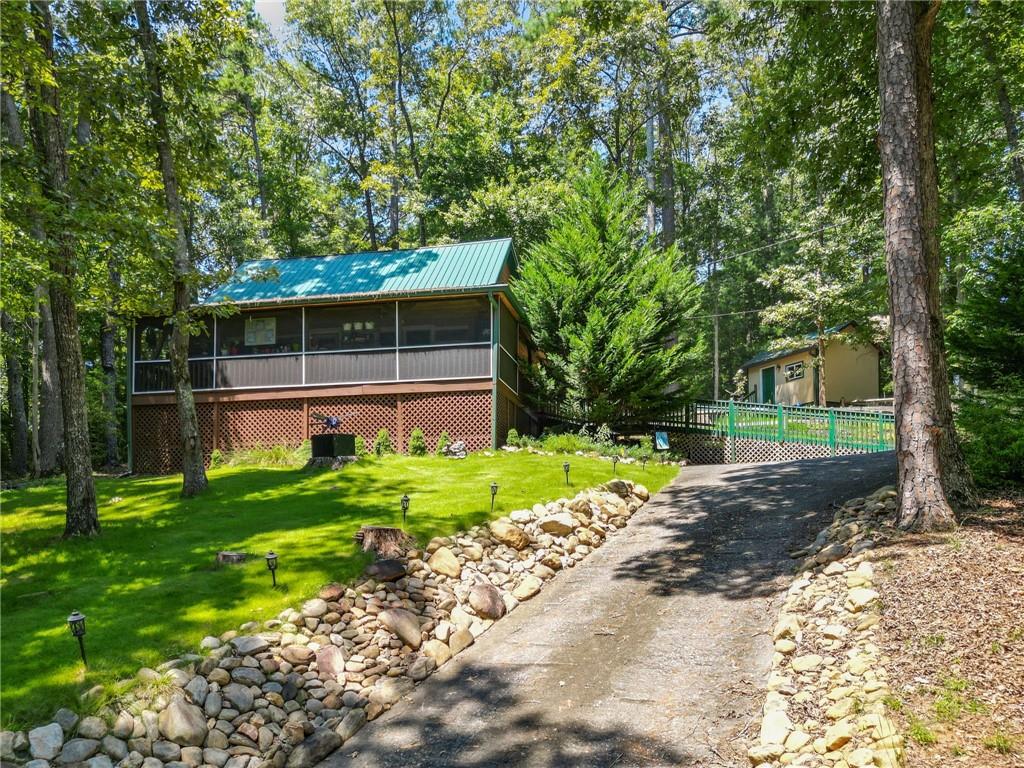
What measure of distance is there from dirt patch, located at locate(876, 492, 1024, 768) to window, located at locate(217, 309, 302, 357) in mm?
16062

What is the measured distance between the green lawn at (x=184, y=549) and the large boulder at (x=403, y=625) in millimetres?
781

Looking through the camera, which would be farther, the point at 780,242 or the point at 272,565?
the point at 780,242

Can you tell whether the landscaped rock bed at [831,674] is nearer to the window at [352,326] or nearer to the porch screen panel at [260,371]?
the window at [352,326]

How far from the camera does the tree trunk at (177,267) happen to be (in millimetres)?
10852

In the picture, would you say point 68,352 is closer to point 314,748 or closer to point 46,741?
point 46,741

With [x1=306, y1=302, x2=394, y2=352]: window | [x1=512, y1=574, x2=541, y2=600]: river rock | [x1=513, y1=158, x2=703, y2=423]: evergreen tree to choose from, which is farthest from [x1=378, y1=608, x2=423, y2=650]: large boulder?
[x1=306, y1=302, x2=394, y2=352]: window

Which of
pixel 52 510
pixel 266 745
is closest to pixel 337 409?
pixel 52 510

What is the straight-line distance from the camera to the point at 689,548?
8422 mm

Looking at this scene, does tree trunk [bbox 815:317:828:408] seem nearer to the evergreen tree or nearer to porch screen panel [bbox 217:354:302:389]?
the evergreen tree

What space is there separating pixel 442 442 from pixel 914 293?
11.3 meters

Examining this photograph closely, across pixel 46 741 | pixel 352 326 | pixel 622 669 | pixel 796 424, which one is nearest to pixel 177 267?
pixel 352 326

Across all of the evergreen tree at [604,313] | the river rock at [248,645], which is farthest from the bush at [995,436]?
the river rock at [248,645]

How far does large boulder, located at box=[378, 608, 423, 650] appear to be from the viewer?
6.06 metres

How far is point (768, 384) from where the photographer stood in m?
31.4
